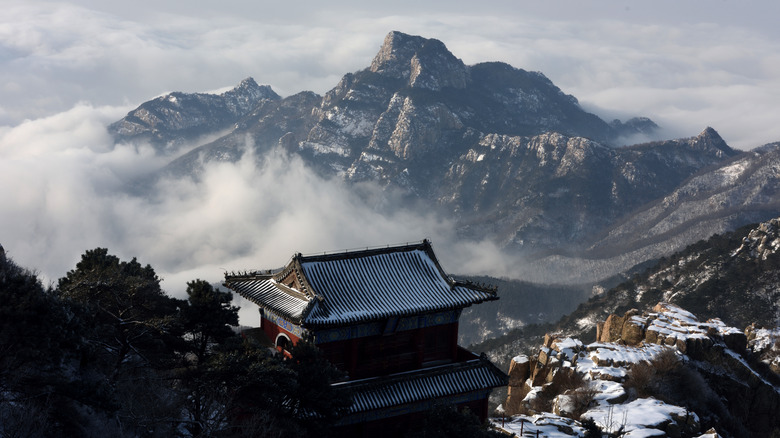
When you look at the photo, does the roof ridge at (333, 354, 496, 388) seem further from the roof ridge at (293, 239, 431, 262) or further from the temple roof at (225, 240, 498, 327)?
the roof ridge at (293, 239, 431, 262)

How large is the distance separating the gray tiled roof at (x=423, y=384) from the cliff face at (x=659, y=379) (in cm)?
1484

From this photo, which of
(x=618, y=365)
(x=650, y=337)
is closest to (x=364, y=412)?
(x=618, y=365)

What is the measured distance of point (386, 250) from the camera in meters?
52.1

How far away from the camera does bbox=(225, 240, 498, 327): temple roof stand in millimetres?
46094

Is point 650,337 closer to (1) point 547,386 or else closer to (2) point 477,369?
(1) point 547,386

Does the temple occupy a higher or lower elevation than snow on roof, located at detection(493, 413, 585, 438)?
higher

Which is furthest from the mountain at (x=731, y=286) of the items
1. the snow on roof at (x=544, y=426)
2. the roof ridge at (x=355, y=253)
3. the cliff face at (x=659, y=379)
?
the roof ridge at (x=355, y=253)

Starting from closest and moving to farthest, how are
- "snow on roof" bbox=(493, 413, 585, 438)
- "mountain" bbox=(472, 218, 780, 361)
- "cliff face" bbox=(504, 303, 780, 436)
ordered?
1. "snow on roof" bbox=(493, 413, 585, 438)
2. "cliff face" bbox=(504, 303, 780, 436)
3. "mountain" bbox=(472, 218, 780, 361)

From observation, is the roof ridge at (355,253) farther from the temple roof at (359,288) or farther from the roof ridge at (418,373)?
the roof ridge at (418,373)

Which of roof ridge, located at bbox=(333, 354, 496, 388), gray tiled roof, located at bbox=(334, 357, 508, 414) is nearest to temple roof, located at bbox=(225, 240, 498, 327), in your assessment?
roof ridge, located at bbox=(333, 354, 496, 388)

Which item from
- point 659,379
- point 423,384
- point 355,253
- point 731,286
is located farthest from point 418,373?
point 731,286

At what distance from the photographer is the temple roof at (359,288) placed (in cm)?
4609

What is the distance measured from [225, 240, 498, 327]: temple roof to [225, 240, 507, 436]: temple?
0.08 meters

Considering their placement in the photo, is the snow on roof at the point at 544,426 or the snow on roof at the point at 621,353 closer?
the snow on roof at the point at 544,426
